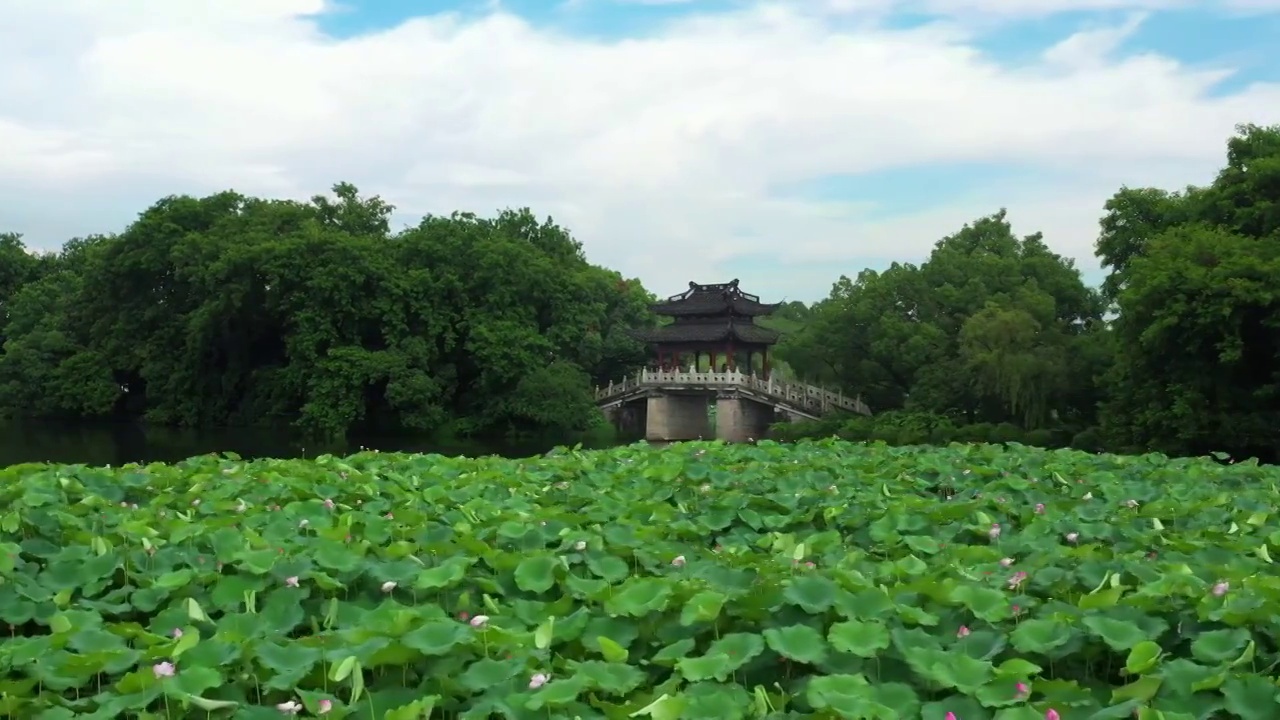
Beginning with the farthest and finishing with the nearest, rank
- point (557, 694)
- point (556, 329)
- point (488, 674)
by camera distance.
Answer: point (556, 329)
point (488, 674)
point (557, 694)

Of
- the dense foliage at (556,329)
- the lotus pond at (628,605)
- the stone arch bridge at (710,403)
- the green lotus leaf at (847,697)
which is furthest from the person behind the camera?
the stone arch bridge at (710,403)

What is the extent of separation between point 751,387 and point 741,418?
99 centimetres

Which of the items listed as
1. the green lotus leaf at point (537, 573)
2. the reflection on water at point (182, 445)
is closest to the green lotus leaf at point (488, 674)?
the green lotus leaf at point (537, 573)

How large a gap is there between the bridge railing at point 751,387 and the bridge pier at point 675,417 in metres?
0.65

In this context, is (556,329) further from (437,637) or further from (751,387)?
(437,637)

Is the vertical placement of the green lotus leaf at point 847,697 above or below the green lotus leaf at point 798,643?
below

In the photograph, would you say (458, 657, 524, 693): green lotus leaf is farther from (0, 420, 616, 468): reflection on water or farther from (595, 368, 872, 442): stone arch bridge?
(595, 368, 872, 442): stone arch bridge

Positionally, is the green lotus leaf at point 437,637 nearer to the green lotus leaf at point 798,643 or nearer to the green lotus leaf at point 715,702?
the green lotus leaf at point 715,702

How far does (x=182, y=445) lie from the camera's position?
93.7 feet

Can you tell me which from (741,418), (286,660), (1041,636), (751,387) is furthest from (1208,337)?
(286,660)

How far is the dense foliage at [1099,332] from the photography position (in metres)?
18.1

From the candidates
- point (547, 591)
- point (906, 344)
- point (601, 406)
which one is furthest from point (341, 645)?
point (601, 406)

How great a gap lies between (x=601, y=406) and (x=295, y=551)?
31826 millimetres

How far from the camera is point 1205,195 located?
21266 mm
